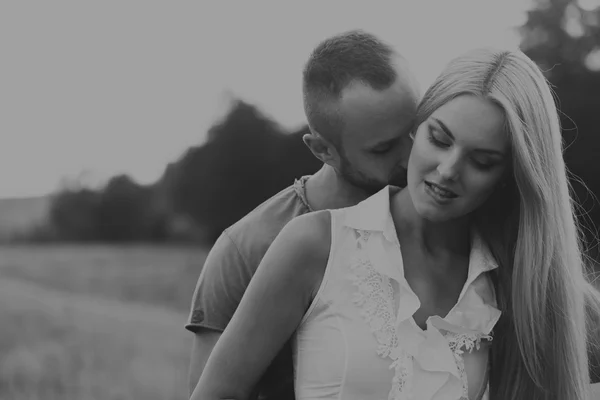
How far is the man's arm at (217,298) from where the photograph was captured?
3.17 meters

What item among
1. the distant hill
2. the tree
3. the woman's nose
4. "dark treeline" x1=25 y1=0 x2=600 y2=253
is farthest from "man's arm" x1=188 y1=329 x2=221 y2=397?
the distant hill

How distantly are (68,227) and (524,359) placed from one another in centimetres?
1765

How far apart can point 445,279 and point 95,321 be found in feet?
39.2

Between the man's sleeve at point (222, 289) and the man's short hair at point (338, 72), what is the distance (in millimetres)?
587

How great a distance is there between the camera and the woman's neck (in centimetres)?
278

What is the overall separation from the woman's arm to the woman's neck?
32 centimetres

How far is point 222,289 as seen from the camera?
3178 millimetres

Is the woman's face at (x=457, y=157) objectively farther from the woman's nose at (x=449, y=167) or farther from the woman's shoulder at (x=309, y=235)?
the woman's shoulder at (x=309, y=235)

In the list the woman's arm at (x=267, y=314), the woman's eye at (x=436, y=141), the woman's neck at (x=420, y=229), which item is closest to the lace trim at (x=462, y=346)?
the woman's neck at (x=420, y=229)

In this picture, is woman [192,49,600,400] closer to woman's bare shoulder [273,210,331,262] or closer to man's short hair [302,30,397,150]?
woman's bare shoulder [273,210,331,262]

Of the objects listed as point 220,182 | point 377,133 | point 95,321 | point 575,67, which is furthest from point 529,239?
point 575,67

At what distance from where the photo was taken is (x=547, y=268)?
2.73 metres

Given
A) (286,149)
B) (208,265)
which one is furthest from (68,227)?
(208,265)

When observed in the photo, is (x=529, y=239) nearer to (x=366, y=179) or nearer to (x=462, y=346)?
(x=462, y=346)
